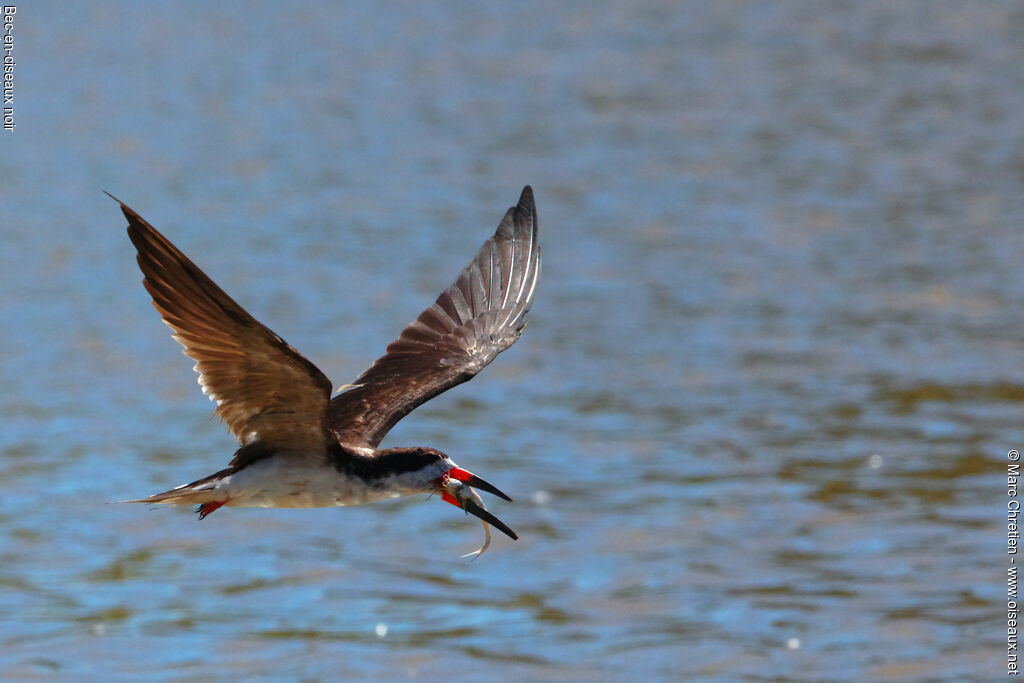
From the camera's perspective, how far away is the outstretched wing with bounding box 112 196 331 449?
18.6ft

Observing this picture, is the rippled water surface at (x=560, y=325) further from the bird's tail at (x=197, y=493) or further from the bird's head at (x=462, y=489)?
the bird's tail at (x=197, y=493)

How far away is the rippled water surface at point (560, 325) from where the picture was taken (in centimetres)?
1038

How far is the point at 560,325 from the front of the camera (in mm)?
15523

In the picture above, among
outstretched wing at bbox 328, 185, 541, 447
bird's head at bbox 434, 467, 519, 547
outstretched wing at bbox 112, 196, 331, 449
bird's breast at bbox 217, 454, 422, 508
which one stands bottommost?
bird's breast at bbox 217, 454, 422, 508

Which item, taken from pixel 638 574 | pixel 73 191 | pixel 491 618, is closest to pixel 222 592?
pixel 491 618

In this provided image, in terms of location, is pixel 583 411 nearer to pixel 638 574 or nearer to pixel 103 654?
pixel 638 574

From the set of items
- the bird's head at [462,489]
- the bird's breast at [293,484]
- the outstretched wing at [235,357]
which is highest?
the outstretched wing at [235,357]

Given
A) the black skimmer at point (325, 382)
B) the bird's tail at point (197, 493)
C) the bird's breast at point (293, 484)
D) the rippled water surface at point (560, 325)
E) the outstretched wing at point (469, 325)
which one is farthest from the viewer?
the rippled water surface at point (560, 325)

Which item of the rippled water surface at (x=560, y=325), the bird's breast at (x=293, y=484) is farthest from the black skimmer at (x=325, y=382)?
→ the rippled water surface at (x=560, y=325)

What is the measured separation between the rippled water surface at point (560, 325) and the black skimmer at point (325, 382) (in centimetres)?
255

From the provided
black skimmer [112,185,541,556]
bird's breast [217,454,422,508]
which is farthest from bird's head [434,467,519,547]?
bird's breast [217,454,422,508]

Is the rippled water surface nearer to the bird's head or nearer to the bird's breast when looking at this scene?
the bird's head

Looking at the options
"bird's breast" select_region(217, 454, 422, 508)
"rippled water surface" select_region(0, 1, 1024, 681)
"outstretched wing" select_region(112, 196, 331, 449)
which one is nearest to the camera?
"outstretched wing" select_region(112, 196, 331, 449)

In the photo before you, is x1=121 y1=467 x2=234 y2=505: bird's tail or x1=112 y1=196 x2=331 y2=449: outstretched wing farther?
x1=121 y1=467 x2=234 y2=505: bird's tail
